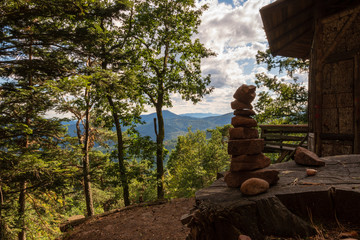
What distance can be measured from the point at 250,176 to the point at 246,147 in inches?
21.5

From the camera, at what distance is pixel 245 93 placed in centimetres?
363

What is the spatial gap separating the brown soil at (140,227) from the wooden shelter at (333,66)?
6.40 meters

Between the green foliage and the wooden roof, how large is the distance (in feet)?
67.2

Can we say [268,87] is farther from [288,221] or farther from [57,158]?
[57,158]

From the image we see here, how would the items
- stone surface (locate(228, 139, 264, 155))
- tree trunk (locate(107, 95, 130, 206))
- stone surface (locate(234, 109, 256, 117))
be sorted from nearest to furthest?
stone surface (locate(228, 139, 264, 155)) < stone surface (locate(234, 109, 256, 117)) < tree trunk (locate(107, 95, 130, 206))

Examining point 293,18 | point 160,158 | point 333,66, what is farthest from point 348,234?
point 160,158

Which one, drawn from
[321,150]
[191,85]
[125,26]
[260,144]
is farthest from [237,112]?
[125,26]

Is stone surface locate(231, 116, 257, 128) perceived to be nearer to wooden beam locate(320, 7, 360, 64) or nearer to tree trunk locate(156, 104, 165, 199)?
wooden beam locate(320, 7, 360, 64)

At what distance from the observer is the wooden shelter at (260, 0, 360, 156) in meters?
5.79

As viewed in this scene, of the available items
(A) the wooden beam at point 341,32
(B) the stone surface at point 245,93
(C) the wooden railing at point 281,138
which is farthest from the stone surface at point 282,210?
(C) the wooden railing at point 281,138

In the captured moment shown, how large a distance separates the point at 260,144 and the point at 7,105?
772cm

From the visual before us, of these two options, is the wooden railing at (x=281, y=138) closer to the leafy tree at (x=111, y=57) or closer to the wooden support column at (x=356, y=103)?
the wooden support column at (x=356, y=103)

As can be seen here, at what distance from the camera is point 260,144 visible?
11.6 ft

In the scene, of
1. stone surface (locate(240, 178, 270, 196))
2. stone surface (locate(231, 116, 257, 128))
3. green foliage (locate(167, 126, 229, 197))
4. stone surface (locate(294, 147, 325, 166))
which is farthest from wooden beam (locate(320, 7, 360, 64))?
green foliage (locate(167, 126, 229, 197))
